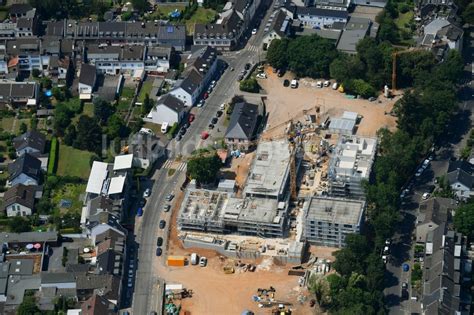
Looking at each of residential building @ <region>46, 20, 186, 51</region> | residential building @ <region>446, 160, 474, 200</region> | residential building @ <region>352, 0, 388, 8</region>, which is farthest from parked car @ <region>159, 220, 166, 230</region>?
residential building @ <region>352, 0, 388, 8</region>

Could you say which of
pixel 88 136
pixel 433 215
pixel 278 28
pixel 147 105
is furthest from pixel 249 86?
pixel 433 215

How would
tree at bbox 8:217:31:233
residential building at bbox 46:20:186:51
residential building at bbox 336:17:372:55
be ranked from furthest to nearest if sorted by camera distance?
1. residential building at bbox 46:20:186:51
2. residential building at bbox 336:17:372:55
3. tree at bbox 8:217:31:233

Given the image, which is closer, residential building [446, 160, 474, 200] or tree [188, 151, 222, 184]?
residential building [446, 160, 474, 200]

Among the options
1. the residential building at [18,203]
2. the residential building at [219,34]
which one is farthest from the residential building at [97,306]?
the residential building at [219,34]

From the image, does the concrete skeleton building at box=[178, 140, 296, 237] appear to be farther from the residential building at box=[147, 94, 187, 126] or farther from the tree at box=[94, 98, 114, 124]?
the tree at box=[94, 98, 114, 124]

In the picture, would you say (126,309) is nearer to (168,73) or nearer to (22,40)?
(168,73)

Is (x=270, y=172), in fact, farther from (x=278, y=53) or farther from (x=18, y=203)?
(x=18, y=203)

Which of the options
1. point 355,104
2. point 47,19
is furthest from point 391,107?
point 47,19
